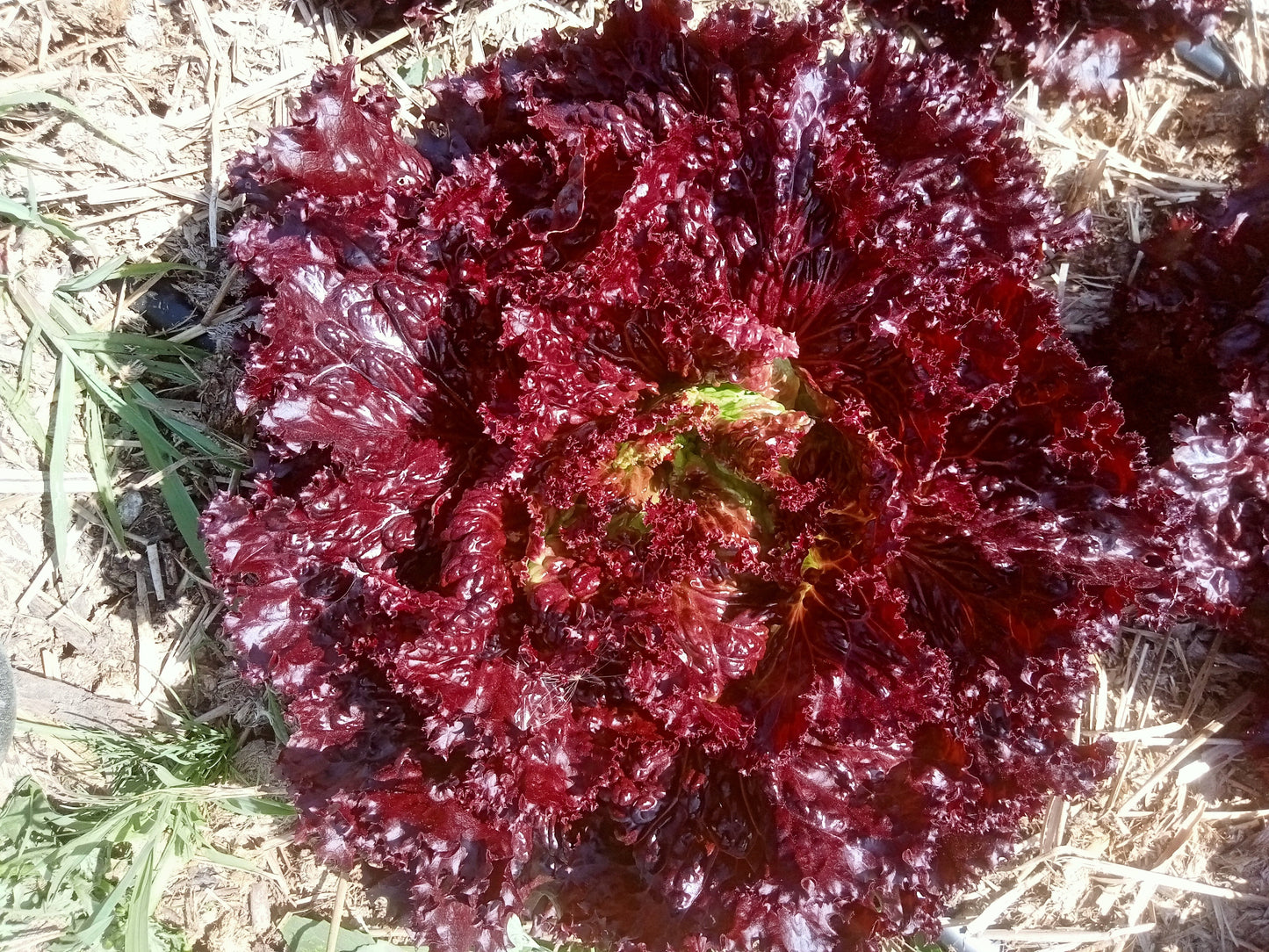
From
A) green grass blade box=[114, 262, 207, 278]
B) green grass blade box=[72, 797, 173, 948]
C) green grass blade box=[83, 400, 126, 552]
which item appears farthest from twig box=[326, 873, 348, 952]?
green grass blade box=[114, 262, 207, 278]

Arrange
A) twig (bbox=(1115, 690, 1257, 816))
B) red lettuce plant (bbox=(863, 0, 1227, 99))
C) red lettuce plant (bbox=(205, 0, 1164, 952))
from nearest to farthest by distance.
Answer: red lettuce plant (bbox=(205, 0, 1164, 952)), red lettuce plant (bbox=(863, 0, 1227, 99)), twig (bbox=(1115, 690, 1257, 816))

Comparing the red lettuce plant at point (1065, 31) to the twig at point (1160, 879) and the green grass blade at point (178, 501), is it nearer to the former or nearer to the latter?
the twig at point (1160, 879)

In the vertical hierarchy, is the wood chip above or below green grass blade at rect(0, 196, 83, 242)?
below

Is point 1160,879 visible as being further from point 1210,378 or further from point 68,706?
point 68,706

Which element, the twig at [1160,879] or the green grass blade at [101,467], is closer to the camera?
the green grass blade at [101,467]

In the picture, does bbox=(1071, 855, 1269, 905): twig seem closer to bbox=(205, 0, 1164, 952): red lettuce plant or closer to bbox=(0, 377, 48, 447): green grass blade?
bbox=(205, 0, 1164, 952): red lettuce plant

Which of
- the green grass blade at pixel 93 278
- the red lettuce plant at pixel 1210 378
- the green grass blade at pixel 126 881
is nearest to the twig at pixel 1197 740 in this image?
the red lettuce plant at pixel 1210 378
